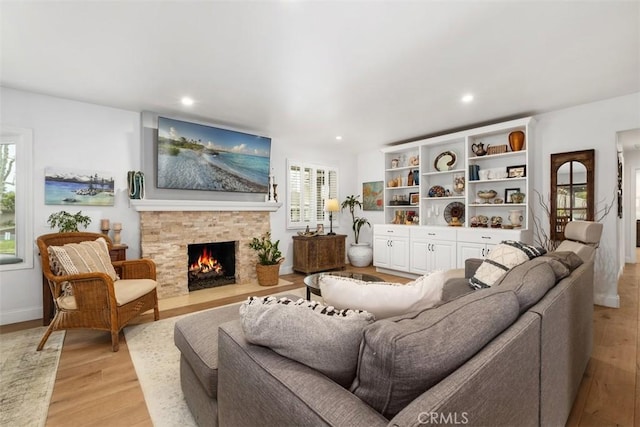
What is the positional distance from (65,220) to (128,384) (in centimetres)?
223

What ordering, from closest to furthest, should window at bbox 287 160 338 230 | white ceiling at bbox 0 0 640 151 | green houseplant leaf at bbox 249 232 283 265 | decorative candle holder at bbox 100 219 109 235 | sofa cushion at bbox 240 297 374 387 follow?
sofa cushion at bbox 240 297 374 387
white ceiling at bbox 0 0 640 151
decorative candle holder at bbox 100 219 109 235
green houseplant leaf at bbox 249 232 283 265
window at bbox 287 160 338 230

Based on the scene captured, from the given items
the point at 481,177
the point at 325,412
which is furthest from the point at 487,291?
the point at 481,177

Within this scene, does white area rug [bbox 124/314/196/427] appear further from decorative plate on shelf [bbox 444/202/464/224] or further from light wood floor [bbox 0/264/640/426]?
decorative plate on shelf [bbox 444/202/464/224]

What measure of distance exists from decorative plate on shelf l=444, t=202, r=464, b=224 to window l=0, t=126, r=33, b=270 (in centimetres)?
546

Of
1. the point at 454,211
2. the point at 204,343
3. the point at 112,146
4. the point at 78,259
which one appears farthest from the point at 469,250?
the point at 112,146

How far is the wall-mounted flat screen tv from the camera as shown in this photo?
3803mm

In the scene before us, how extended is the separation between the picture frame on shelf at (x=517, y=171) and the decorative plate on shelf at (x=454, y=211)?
848mm

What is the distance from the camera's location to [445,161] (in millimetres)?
4816

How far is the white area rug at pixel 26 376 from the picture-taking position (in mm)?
1647

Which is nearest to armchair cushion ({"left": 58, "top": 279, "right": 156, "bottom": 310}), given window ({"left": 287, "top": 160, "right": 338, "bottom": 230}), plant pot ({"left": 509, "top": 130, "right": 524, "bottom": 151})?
window ({"left": 287, "top": 160, "right": 338, "bottom": 230})

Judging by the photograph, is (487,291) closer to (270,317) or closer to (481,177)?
(270,317)

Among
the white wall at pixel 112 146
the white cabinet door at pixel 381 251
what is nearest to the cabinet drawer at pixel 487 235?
the white wall at pixel 112 146

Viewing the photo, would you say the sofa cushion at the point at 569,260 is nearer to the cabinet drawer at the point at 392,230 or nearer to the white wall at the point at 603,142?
the white wall at the point at 603,142

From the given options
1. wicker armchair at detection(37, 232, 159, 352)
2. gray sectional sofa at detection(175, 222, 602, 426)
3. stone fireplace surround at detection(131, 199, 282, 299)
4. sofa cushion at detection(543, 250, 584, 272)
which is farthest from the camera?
stone fireplace surround at detection(131, 199, 282, 299)
